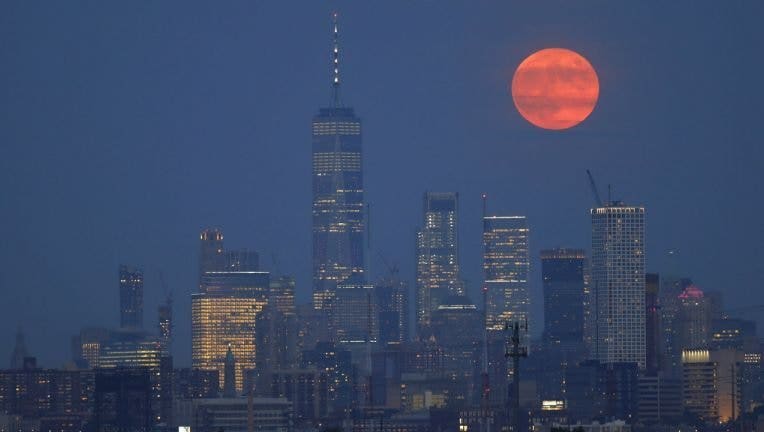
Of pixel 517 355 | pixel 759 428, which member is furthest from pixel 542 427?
pixel 517 355

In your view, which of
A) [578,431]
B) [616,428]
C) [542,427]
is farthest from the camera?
[542,427]

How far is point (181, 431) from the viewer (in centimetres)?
18650

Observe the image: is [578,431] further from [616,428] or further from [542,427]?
[542,427]

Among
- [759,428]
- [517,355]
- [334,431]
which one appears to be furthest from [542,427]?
[517,355]

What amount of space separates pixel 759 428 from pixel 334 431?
99.6 meters

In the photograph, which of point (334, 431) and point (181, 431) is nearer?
point (334, 431)

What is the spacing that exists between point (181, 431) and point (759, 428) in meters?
44.7

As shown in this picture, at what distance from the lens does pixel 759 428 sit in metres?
191

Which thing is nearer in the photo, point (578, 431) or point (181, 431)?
point (578, 431)

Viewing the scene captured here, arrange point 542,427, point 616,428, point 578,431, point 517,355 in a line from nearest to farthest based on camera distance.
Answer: point 517,355
point 578,431
point 616,428
point 542,427

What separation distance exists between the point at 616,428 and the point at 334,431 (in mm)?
69900

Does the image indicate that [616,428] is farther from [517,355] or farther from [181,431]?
[517,355]

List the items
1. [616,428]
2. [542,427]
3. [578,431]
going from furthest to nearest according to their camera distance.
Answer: [542,427] < [616,428] < [578,431]

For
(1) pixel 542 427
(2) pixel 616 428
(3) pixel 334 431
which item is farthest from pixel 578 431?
(1) pixel 542 427
